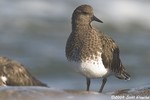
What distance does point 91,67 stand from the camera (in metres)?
8.02

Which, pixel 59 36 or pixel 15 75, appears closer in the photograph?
pixel 15 75

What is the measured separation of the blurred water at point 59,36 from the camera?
671 inches

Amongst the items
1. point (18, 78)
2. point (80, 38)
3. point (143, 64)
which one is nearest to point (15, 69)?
point (18, 78)

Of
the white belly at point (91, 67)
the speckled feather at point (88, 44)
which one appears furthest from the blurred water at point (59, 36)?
the white belly at point (91, 67)

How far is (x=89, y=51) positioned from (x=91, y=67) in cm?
24

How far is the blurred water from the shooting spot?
1703 cm

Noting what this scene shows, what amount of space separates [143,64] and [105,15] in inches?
226

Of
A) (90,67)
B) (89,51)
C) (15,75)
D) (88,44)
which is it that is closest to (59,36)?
(15,75)

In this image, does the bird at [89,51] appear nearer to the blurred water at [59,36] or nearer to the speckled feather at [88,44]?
the speckled feather at [88,44]

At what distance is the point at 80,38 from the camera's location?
27.6ft

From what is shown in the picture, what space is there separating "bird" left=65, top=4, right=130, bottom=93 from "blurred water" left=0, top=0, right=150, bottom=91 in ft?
20.0

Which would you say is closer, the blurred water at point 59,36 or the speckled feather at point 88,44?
the speckled feather at point 88,44

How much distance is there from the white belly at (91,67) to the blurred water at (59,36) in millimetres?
6488

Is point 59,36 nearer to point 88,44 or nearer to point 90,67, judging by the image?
point 88,44
